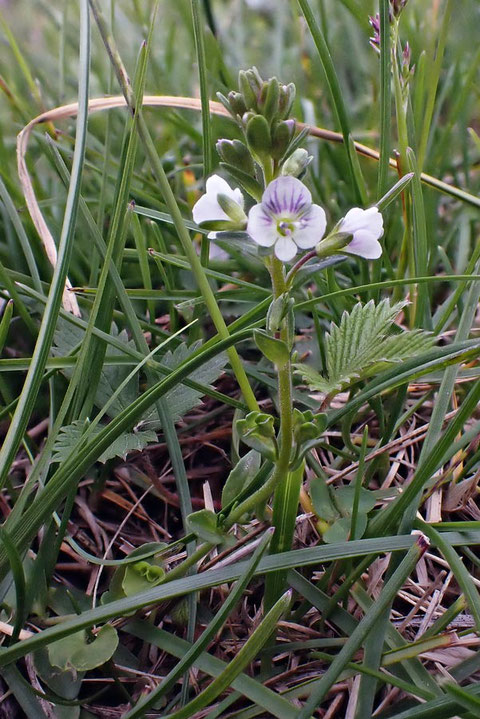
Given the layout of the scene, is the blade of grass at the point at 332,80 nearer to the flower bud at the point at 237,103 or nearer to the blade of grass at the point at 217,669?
the flower bud at the point at 237,103

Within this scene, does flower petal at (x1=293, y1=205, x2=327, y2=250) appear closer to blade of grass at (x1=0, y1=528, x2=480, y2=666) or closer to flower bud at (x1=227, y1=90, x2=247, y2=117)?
flower bud at (x1=227, y1=90, x2=247, y2=117)

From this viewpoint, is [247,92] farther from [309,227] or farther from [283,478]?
[283,478]

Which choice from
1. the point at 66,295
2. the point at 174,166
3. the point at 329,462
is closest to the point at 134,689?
the point at 329,462

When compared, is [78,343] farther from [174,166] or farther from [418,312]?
[174,166]

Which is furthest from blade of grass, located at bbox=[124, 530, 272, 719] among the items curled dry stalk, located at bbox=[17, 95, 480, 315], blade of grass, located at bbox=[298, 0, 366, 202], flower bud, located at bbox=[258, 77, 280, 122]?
blade of grass, located at bbox=[298, 0, 366, 202]

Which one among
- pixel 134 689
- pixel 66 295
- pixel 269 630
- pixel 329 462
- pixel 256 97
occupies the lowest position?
pixel 134 689

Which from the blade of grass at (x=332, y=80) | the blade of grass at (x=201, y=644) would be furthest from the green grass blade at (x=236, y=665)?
the blade of grass at (x=332, y=80)

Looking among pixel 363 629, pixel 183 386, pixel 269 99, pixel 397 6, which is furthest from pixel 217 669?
pixel 397 6
